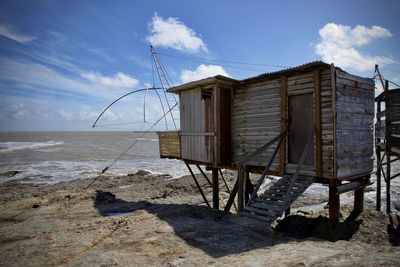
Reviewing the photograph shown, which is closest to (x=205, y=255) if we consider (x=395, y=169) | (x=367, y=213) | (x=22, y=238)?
(x=22, y=238)

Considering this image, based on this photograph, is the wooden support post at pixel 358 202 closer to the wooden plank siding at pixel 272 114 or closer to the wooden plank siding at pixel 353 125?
the wooden plank siding at pixel 353 125

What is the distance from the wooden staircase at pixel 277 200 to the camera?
873cm

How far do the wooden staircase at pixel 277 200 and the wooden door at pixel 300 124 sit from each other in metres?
0.93

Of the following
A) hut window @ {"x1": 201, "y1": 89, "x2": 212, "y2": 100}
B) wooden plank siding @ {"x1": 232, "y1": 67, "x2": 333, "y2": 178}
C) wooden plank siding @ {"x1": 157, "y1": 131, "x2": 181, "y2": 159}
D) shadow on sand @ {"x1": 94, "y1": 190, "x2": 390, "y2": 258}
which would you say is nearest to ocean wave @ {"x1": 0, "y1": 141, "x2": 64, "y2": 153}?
wooden plank siding @ {"x1": 157, "y1": 131, "x2": 181, "y2": 159}

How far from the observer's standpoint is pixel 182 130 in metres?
14.2

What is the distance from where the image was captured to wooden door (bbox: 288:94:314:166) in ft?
32.7

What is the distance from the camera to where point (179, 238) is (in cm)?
773

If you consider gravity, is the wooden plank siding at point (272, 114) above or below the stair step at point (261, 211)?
above

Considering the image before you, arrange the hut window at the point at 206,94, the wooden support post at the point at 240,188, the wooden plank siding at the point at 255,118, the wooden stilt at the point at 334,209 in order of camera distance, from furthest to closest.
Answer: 1. the hut window at the point at 206,94
2. the wooden plank siding at the point at 255,118
3. the wooden support post at the point at 240,188
4. the wooden stilt at the point at 334,209

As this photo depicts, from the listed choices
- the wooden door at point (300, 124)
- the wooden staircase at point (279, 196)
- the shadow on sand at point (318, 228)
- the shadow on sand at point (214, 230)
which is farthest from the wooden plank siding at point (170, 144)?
the shadow on sand at point (318, 228)

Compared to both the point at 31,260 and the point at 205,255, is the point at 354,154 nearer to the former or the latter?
the point at 205,255

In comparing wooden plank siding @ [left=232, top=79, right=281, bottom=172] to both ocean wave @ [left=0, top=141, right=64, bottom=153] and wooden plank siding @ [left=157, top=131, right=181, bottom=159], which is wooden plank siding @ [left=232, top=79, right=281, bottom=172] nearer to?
wooden plank siding @ [left=157, top=131, right=181, bottom=159]

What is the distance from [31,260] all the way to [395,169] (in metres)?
32.9

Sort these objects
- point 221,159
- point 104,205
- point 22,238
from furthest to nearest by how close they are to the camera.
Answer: point 104,205
point 221,159
point 22,238
